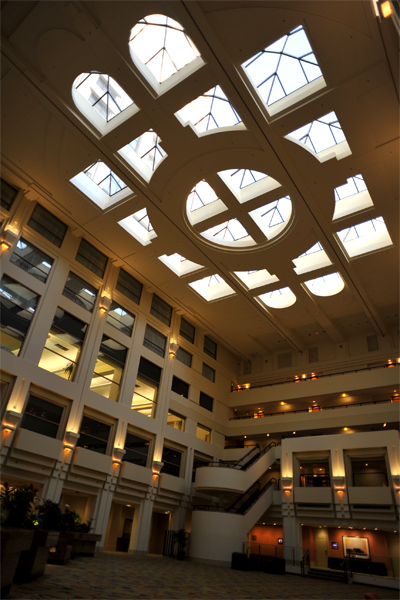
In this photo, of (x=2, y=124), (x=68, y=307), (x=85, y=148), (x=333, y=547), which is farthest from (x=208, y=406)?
(x=2, y=124)

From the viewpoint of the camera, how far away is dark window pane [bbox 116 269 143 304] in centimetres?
2169

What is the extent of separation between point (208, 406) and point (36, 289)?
14.2 metres

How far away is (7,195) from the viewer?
16781 mm

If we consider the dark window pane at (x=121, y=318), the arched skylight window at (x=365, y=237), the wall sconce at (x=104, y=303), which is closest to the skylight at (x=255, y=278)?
the arched skylight window at (x=365, y=237)

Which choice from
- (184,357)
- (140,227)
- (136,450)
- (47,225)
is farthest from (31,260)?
(184,357)

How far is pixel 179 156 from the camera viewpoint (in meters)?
14.9

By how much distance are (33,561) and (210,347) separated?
2159 centimetres

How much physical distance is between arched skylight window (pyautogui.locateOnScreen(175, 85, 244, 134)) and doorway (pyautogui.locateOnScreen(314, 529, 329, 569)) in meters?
20.8

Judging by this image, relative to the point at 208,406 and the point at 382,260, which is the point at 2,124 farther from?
the point at 208,406

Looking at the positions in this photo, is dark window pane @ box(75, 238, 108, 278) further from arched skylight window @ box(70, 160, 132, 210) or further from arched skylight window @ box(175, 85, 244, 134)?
arched skylight window @ box(175, 85, 244, 134)

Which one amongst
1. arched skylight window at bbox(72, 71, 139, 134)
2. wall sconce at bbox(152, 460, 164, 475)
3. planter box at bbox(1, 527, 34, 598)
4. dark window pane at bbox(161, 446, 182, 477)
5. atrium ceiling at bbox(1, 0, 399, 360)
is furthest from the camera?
dark window pane at bbox(161, 446, 182, 477)

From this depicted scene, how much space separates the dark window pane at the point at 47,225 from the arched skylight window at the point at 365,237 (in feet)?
44.2

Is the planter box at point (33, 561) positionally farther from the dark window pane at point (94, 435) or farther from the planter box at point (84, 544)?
the dark window pane at point (94, 435)

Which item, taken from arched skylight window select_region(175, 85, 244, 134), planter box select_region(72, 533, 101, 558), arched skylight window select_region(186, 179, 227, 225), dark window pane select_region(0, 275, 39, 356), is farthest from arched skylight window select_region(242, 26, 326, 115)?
planter box select_region(72, 533, 101, 558)
